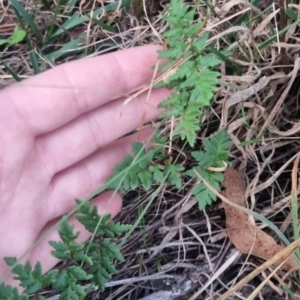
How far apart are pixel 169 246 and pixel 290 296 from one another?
372 mm

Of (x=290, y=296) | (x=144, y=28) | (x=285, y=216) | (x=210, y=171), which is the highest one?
(x=144, y=28)

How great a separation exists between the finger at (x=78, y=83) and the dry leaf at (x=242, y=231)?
402mm

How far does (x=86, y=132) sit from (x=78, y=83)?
0.15m

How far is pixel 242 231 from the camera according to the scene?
1.58 meters

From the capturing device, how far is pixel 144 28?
1.71m

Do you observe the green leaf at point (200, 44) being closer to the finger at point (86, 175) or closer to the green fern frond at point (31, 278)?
the finger at point (86, 175)

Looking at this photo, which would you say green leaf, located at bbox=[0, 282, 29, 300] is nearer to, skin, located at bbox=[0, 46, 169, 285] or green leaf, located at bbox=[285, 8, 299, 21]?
skin, located at bbox=[0, 46, 169, 285]

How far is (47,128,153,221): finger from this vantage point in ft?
5.21

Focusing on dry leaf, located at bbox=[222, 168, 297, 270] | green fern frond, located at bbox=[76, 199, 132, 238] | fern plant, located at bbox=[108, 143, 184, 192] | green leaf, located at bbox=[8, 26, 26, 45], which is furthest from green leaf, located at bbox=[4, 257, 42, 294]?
green leaf, located at bbox=[8, 26, 26, 45]

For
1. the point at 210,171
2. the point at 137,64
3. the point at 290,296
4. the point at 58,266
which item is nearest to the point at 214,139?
the point at 210,171

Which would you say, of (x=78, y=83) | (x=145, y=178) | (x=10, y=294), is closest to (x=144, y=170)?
(x=145, y=178)

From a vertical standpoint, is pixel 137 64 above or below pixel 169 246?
above

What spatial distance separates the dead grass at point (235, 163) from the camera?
152 centimetres

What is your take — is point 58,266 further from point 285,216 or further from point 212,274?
point 285,216
